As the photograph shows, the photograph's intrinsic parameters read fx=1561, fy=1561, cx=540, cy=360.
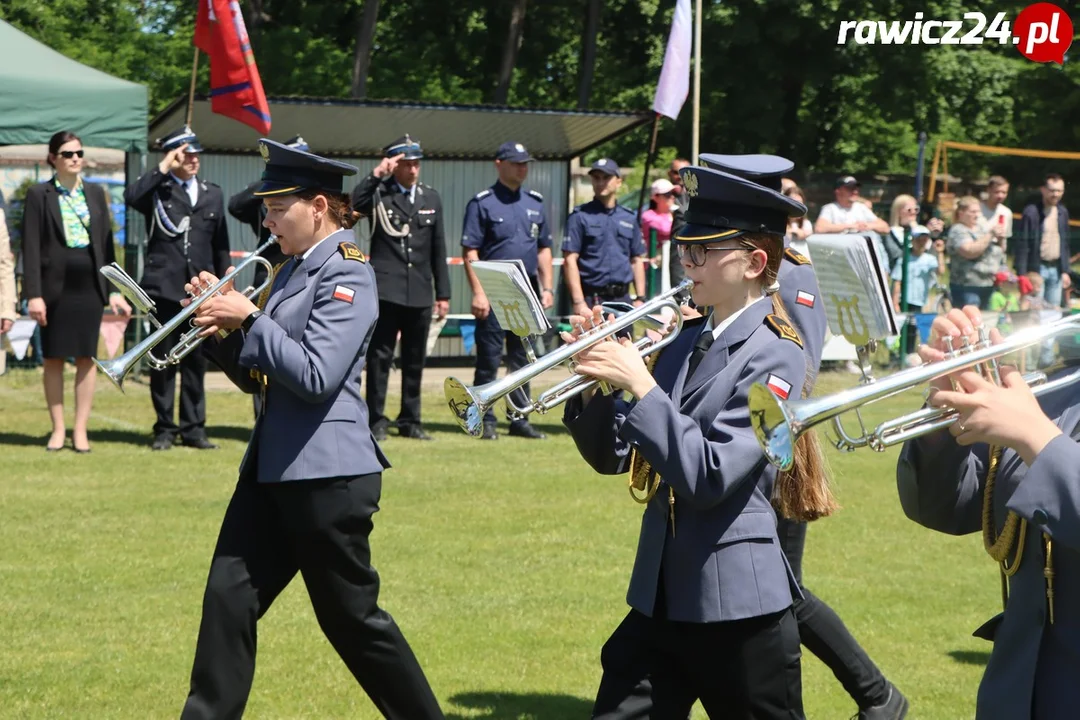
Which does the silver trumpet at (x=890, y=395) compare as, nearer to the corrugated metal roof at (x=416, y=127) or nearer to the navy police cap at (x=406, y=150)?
the navy police cap at (x=406, y=150)

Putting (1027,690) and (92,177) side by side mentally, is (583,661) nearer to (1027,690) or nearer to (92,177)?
(1027,690)

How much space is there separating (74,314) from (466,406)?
7573 mm

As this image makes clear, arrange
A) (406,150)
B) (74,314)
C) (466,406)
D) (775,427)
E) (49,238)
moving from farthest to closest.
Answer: (406,150) → (74,314) → (49,238) → (466,406) → (775,427)

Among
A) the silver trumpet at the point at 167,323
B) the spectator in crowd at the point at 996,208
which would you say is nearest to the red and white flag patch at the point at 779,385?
the silver trumpet at the point at 167,323

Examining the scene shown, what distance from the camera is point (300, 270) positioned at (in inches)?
193

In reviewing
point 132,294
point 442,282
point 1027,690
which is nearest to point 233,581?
point 132,294

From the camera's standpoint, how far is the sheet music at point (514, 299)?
4.77m

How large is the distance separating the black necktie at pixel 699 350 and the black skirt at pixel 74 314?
26.0 ft

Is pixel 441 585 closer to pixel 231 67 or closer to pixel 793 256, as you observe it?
pixel 793 256

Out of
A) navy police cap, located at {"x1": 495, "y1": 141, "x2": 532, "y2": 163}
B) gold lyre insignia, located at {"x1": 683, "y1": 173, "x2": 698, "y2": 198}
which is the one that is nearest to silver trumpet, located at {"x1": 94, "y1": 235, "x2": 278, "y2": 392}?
gold lyre insignia, located at {"x1": 683, "y1": 173, "x2": 698, "y2": 198}

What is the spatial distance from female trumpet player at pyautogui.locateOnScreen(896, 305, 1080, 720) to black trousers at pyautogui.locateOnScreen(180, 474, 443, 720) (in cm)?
197

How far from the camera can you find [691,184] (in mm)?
3918

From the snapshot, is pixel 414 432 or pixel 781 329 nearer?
pixel 781 329

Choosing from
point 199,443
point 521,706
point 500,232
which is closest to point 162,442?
point 199,443
